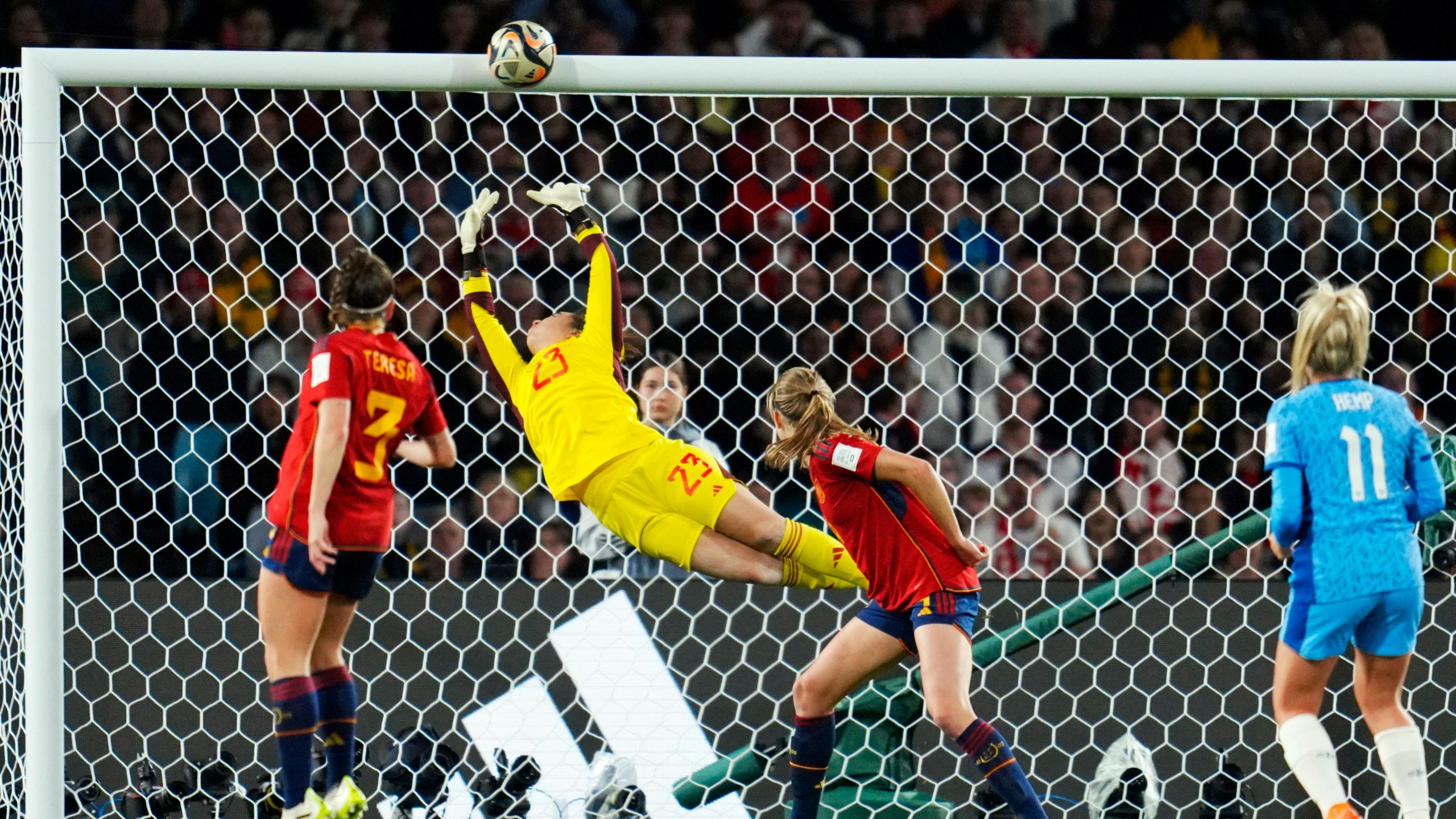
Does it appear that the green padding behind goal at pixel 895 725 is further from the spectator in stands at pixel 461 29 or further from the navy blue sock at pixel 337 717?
the spectator in stands at pixel 461 29

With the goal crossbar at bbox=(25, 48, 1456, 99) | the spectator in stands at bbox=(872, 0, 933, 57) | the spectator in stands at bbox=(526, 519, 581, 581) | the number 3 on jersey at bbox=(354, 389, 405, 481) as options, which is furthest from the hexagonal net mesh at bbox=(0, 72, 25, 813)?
the spectator in stands at bbox=(872, 0, 933, 57)

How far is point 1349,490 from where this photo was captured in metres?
3.39

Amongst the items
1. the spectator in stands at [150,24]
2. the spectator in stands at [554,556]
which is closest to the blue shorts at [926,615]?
the spectator in stands at [554,556]

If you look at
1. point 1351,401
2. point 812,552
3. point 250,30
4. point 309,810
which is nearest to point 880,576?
point 812,552

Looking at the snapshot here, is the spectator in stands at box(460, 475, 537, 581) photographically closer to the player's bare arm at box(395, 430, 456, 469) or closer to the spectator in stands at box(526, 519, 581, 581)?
the spectator in stands at box(526, 519, 581, 581)

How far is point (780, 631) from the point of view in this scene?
179 inches

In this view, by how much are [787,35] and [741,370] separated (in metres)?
2.35

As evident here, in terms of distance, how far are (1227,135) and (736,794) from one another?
3836 mm

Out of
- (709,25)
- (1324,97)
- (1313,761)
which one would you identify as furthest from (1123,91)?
(709,25)

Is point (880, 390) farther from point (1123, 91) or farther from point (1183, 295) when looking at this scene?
point (1123, 91)

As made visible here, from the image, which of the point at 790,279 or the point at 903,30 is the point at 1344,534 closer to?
the point at 790,279

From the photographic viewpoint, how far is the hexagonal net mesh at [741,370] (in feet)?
14.8

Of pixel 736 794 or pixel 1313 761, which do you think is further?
pixel 736 794

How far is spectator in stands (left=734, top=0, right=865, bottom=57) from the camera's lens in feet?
23.1
